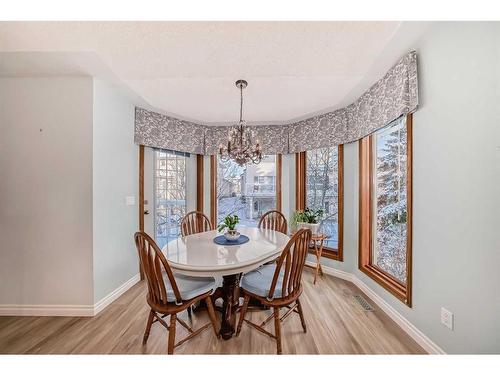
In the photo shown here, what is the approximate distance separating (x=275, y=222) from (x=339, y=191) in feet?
3.36

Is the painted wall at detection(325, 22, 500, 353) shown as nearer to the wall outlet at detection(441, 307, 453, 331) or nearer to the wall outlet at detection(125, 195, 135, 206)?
the wall outlet at detection(441, 307, 453, 331)

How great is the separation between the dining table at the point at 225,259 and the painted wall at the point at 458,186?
1.15m

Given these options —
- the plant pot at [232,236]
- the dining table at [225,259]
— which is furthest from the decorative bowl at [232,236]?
the dining table at [225,259]

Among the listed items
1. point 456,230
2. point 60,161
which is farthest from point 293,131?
point 60,161

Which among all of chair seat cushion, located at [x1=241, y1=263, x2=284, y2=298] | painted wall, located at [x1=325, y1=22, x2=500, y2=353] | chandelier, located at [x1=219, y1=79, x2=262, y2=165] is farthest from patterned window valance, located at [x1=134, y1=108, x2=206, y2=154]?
painted wall, located at [x1=325, y1=22, x2=500, y2=353]

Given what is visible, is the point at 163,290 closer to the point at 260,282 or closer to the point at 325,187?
the point at 260,282

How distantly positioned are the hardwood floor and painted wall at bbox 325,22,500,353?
14.0 inches

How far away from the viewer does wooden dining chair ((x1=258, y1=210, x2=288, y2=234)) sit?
2.72 meters

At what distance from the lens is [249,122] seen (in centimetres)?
338

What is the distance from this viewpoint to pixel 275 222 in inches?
111

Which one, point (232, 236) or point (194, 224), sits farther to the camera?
point (194, 224)

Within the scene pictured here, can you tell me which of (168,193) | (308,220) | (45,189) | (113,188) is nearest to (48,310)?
(45,189)

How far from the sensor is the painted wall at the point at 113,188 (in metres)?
2.08
